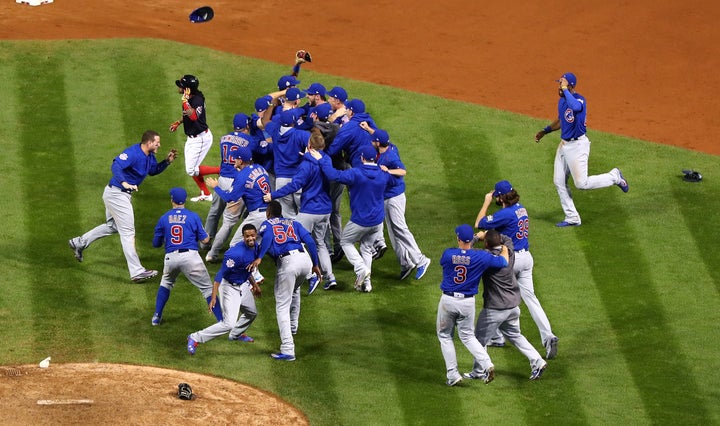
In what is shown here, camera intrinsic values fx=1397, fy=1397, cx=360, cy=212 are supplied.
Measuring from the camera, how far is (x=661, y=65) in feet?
90.5

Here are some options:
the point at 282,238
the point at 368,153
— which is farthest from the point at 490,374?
the point at 368,153

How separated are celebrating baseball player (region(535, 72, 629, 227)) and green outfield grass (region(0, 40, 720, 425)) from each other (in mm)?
552

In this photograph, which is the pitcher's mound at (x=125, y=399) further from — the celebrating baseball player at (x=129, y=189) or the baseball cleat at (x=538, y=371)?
the baseball cleat at (x=538, y=371)

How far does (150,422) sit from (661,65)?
1546 centimetres

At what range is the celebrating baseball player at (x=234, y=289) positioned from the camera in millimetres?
17172

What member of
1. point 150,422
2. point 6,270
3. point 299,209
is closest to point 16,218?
point 6,270

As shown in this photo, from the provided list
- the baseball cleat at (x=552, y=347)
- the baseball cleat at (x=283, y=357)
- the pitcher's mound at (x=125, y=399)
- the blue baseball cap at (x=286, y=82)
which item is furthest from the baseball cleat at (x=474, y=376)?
the blue baseball cap at (x=286, y=82)

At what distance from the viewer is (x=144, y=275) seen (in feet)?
64.2

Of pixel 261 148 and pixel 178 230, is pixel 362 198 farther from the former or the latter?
pixel 178 230

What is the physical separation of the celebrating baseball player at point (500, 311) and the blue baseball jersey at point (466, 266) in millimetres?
205

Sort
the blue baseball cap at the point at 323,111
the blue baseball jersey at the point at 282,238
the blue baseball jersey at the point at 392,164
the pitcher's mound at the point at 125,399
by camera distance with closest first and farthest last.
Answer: the pitcher's mound at the point at 125,399 → the blue baseball jersey at the point at 282,238 → the blue baseball jersey at the point at 392,164 → the blue baseball cap at the point at 323,111

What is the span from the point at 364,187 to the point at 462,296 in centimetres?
301

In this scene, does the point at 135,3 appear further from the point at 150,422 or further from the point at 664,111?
the point at 150,422

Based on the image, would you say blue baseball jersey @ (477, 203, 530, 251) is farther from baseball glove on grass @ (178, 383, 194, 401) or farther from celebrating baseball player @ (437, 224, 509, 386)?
baseball glove on grass @ (178, 383, 194, 401)
